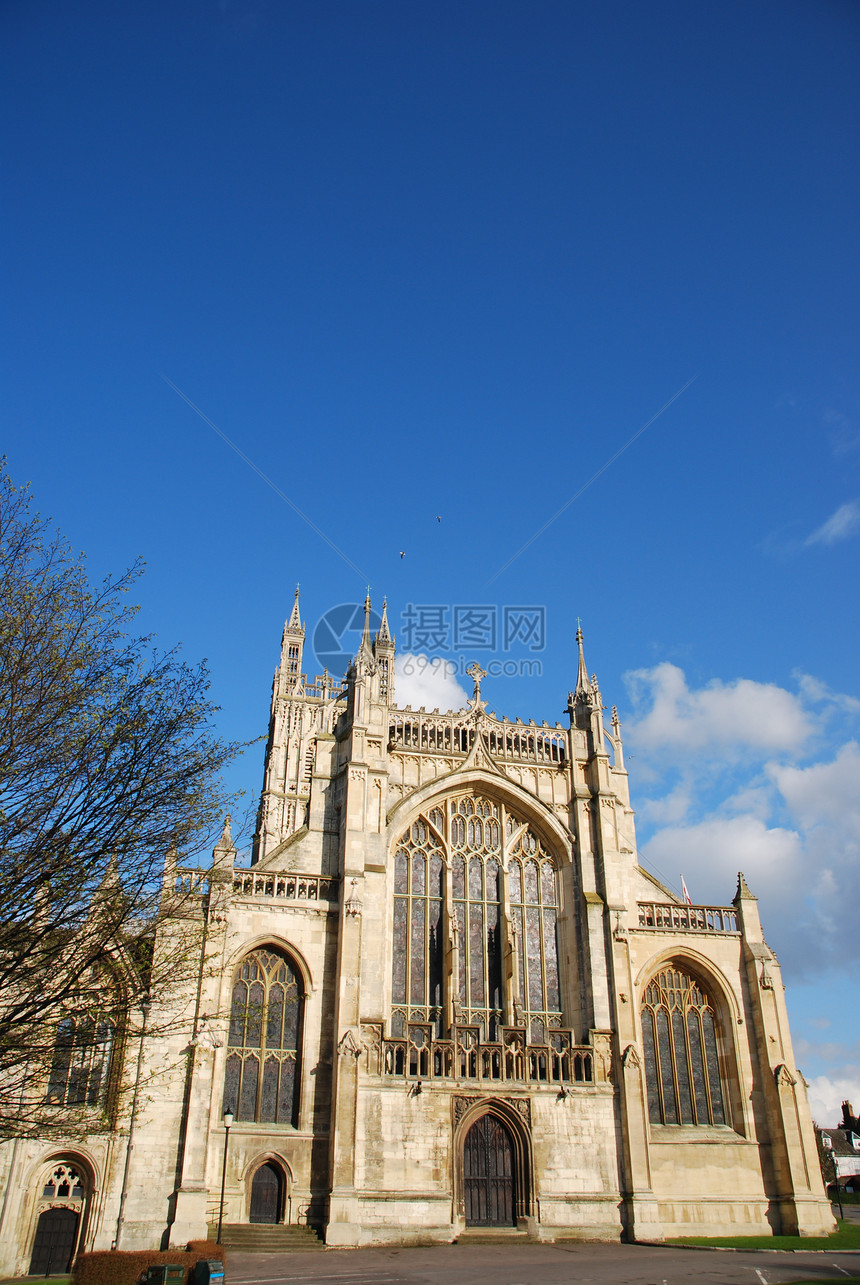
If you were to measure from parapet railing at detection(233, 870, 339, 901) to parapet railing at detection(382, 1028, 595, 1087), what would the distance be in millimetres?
5056

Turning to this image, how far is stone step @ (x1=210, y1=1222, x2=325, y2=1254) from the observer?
25.8 m

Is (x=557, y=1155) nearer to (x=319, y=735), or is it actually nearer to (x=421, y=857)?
(x=421, y=857)

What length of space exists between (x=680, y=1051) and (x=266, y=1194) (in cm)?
1449

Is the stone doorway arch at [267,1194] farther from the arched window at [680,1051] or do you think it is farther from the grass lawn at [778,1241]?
the arched window at [680,1051]

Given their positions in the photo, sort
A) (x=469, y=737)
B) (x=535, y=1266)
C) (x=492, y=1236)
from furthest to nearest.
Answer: (x=469, y=737) → (x=492, y=1236) → (x=535, y=1266)

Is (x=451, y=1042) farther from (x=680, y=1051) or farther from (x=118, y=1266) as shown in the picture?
(x=118, y=1266)

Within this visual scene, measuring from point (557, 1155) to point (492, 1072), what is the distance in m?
3.14

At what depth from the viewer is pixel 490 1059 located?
3019 centimetres

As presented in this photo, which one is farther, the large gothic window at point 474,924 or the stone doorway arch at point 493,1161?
the large gothic window at point 474,924

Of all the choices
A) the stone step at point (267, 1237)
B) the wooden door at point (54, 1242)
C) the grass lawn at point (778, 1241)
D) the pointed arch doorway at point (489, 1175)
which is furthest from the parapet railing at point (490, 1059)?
the wooden door at point (54, 1242)

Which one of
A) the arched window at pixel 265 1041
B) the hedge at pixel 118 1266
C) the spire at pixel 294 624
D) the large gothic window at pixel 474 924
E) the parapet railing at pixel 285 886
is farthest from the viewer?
the spire at pixel 294 624

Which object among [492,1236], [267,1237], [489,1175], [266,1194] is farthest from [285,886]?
[492,1236]

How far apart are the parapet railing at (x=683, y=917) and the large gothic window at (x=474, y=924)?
11.2 feet

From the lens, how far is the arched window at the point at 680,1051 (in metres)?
32.6
